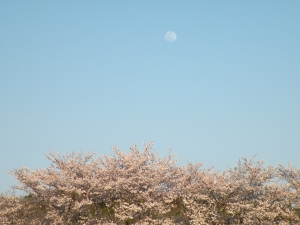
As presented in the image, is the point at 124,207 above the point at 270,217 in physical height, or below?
above

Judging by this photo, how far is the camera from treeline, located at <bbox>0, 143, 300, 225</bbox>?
82.4ft

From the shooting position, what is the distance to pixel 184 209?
26328 millimetres

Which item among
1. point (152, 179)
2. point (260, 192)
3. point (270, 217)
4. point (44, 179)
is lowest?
point (270, 217)

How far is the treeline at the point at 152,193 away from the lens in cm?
2512

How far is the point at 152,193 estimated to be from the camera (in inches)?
1036

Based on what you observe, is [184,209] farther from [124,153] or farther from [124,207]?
[124,153]

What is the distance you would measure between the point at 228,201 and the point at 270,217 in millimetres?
3484

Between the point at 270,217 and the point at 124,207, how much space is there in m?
11.9

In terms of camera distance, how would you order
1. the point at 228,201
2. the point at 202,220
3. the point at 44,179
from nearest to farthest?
the point at 202,220 → the point at 228,201 → the point at 44,179

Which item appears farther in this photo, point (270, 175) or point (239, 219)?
point (270, 175)

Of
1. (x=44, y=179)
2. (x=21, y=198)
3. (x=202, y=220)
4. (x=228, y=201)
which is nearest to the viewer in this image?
(x=202, y=220)

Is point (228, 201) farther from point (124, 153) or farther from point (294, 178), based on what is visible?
point (124, 153)

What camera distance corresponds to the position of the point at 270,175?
26812 mm

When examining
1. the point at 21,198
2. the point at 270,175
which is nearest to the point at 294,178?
the point at 270,175
